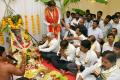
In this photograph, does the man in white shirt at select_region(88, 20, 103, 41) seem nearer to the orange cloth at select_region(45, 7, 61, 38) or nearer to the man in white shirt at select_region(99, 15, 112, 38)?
the man in white shirt at select_region(99, 15, 112, 38)

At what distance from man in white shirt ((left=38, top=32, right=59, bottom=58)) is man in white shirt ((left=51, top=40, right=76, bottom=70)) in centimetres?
30

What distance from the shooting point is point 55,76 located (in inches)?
162

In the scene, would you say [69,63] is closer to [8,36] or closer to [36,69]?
[36,69]

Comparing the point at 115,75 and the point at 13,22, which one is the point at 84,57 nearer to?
the point at 115,75

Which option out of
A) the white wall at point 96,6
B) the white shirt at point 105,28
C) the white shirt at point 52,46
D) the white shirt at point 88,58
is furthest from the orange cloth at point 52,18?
the white shirt at point 88,58

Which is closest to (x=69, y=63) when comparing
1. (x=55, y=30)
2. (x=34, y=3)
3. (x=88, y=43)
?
(x=88, y=43)

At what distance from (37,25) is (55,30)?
2.48ft

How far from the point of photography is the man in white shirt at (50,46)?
18.9 feet

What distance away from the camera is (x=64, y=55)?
5.24 metres

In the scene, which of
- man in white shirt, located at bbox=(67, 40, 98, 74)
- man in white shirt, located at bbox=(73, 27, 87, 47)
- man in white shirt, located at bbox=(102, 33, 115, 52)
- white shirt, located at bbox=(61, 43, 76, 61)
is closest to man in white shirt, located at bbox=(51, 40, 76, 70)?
Answer: white shirt, located at bbox=(61, 43, 76, 61)

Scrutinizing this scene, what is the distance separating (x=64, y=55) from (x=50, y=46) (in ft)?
2.19

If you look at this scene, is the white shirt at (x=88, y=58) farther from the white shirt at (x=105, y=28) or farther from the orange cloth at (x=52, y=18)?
the orange cloth at (x=52, y=18)

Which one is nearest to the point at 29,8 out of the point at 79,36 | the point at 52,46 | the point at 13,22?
the point at 13,22

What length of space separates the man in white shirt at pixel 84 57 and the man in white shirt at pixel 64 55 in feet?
0.66
